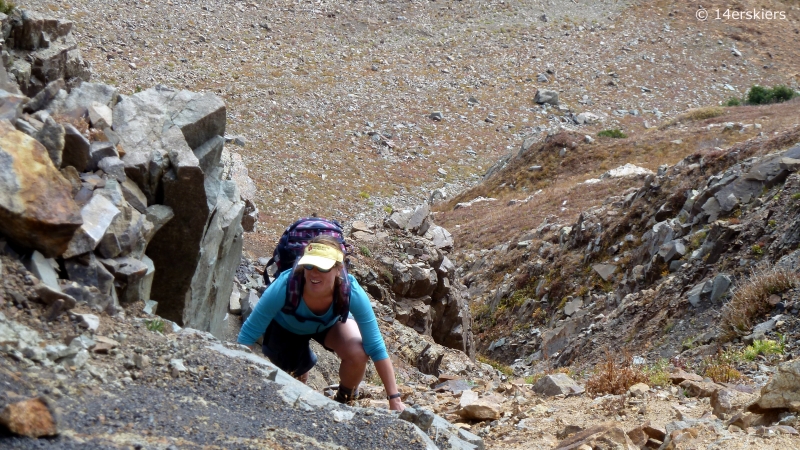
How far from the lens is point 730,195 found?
16.2m

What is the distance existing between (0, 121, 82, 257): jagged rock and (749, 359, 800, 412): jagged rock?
227 inches

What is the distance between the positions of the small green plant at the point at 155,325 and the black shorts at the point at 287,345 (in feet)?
3.62

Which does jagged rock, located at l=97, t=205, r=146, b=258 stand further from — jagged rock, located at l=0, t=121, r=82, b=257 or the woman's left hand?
the woman's left hand

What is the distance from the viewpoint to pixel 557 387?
9031 mm

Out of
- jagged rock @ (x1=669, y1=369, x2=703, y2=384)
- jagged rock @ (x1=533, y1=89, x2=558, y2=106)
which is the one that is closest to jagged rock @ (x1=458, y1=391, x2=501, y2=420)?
jagged rock @ (x1=669, y1=369, x2=703, y2=384)

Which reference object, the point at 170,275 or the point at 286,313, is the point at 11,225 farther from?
the point at 170,275

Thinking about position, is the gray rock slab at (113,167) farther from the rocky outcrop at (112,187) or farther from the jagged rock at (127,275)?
the jagged rock at (127,275)

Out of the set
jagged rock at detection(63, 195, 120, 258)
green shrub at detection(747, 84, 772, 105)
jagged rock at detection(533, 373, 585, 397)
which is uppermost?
jagged rock at detection(63, 195, 120, 258)

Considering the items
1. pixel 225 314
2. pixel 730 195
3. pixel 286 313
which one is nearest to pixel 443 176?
pixel 730 195

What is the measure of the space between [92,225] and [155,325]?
37.0 inches

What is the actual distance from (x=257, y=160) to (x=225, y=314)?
73.1ft

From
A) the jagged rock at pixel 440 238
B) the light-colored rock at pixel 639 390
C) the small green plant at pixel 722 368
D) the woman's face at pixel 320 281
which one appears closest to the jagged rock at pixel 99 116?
the woman's face at pixel 320 281

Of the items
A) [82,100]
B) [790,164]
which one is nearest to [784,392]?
[82,100]

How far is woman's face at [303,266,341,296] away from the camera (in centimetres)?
612
